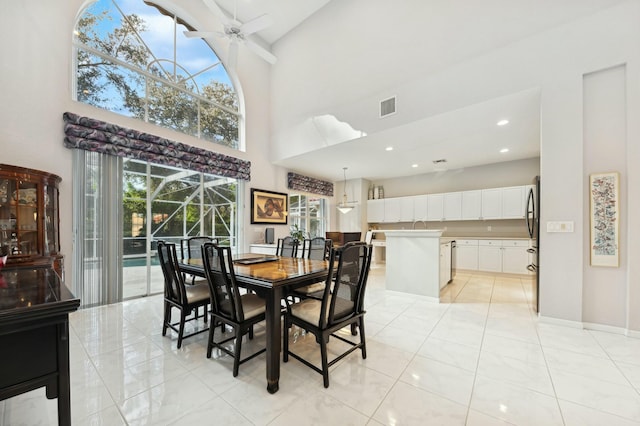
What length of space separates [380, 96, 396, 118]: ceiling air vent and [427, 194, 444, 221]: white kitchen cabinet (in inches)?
135

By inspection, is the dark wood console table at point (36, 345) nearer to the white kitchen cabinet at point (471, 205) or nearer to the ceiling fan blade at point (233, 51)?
the ceiling fan blade at point (233, 51)

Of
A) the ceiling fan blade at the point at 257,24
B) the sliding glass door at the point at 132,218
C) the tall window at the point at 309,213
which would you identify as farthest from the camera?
the tall window at the point at 309,213

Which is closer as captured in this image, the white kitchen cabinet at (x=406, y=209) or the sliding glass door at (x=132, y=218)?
the sliding glass door at (x=132, y=218)

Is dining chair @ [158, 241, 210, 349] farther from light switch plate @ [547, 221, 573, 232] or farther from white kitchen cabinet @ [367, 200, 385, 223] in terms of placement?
white kitchen cabinet @ [367, 200, 385, 223]

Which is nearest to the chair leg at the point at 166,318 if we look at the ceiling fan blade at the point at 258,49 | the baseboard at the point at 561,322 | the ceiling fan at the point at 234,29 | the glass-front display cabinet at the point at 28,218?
the glass-front display cabinet at the point at 28,218

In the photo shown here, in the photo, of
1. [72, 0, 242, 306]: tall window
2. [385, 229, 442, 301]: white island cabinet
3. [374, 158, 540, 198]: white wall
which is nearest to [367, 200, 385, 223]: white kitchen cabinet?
[374, 158, 540, 198]: white wall

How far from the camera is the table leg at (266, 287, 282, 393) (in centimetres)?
170

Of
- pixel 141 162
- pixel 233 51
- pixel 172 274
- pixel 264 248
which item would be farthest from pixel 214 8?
pixel 264 248

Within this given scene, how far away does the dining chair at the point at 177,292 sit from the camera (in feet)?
7.69

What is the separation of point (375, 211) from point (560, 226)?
4993mm

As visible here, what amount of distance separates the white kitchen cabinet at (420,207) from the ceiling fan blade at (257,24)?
5.39 m

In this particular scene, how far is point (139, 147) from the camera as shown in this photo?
3824 millimetres

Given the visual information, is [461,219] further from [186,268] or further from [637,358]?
[186,268]

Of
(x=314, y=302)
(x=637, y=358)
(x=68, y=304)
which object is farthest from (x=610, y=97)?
(x=68, y=304)
